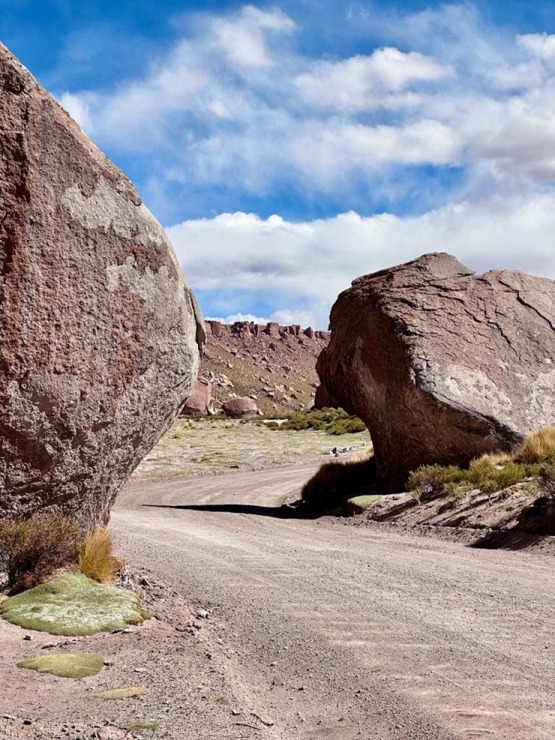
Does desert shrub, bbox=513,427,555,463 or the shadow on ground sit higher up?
desert shrub, bbox=513,427,555,463

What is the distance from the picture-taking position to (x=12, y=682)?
19.4ft

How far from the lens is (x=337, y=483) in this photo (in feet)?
80.2

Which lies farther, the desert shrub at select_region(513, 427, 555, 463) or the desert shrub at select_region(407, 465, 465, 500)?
the desert shrub at select_region(407, 465, 465, 500)

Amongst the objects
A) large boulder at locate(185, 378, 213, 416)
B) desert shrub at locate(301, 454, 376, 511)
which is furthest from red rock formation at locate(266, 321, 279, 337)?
desert shrub at locate(301, 454, 376, 511)

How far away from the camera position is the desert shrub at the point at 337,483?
22.5 m

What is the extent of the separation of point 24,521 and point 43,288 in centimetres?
248

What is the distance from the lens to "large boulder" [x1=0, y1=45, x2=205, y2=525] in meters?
8.34

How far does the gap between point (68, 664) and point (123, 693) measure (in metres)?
0.81

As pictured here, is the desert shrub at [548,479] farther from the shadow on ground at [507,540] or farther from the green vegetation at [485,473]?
the green vegetation at [485,473]

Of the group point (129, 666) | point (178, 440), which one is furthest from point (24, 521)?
point (178, 440)

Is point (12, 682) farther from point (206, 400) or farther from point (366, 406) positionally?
point (206, 400)

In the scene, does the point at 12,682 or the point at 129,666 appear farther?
the point at 129,666

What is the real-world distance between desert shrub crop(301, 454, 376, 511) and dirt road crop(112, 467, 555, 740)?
22.5 feet

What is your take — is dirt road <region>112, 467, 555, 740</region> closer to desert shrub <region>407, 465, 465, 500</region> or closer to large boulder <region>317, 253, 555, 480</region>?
desert shrub <region>407, 465, 465, 500</region>
